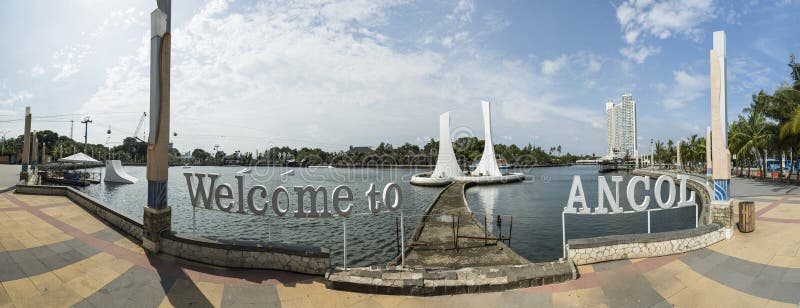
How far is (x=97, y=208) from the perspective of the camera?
12938 millimetres

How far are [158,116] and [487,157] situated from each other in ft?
173

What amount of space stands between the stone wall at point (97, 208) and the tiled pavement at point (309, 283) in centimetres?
85

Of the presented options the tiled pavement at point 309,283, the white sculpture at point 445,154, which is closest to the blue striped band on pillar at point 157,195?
the tiled pavement at point 309,283

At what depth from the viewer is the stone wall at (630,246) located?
8258mm

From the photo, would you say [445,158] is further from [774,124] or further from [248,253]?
[248,253]

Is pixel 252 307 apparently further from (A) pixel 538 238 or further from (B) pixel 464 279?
(A) pixel 538 238

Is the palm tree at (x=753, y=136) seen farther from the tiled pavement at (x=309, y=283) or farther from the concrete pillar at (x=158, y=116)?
the concrete pillar at (x=158, y=116)

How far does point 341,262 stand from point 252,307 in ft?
21.0

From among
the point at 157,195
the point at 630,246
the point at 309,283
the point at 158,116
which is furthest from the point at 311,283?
the point at 630,246

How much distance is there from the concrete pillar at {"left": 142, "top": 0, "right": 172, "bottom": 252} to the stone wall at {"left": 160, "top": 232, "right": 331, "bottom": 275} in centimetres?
186

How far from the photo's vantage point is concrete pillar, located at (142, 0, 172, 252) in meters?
9.51

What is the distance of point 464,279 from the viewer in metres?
7.26

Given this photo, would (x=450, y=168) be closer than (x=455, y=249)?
No

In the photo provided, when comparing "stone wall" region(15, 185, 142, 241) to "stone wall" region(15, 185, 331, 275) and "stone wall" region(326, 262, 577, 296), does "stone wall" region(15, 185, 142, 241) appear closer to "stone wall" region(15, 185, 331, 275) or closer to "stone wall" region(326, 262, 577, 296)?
"stone wall" region(15, 185, 331, 275)
